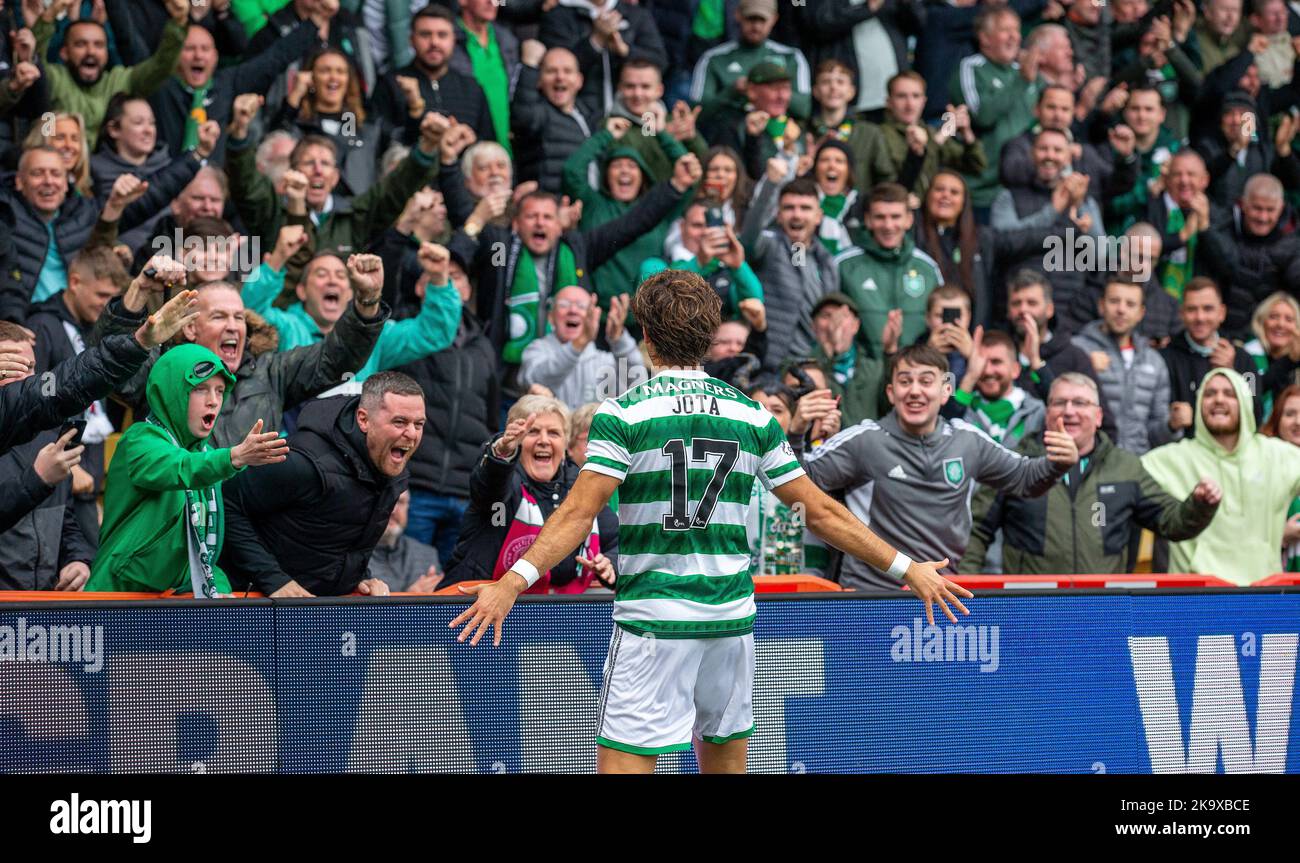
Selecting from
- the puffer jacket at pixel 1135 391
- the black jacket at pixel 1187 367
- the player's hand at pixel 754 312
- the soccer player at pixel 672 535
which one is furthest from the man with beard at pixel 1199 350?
the soccer player at pixel 672 535

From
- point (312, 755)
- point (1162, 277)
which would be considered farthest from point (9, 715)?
point (1162, 277)

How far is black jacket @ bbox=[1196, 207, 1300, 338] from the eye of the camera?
42.5 feet

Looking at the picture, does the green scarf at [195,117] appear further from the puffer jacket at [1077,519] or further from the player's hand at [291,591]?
the puffer jacket at [1077,519]

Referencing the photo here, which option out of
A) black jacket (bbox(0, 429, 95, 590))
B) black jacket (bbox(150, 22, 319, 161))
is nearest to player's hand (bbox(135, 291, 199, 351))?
black jacket (bbox(0, 429, 95, 590))

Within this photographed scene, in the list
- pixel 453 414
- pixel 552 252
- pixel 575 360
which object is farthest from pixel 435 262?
pixel 552 252

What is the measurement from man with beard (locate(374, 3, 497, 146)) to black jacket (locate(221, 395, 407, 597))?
14.0ft

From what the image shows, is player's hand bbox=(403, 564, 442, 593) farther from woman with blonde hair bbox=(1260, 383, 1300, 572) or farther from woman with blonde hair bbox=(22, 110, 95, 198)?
woman with blonde hair bbox=(1260, 383, 1300, 572)

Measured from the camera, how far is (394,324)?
376 inches

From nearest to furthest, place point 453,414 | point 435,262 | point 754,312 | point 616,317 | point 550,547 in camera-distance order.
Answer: point 550,547 < point 435,262 < point 453,414 < point 616,317 < point 754,312

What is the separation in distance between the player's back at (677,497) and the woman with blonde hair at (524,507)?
6.30ft

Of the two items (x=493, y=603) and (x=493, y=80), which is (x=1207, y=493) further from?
(x=493, y=80)

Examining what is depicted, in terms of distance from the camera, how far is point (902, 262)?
37.4 ft

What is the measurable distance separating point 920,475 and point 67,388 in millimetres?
4097

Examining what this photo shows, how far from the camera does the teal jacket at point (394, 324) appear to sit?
30.9 ft
